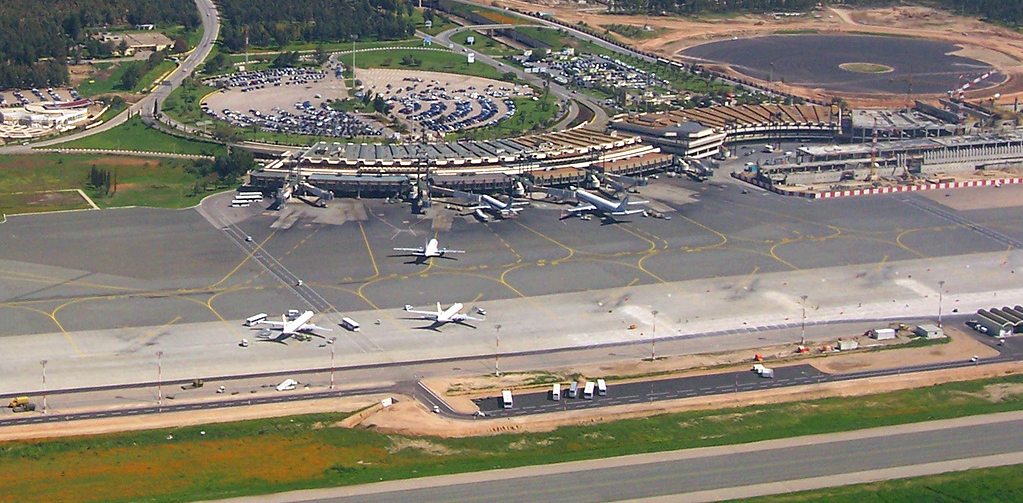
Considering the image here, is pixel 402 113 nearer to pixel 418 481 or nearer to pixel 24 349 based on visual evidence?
pixel 24 349

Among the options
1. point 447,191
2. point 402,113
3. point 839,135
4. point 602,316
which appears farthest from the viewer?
point 402,113

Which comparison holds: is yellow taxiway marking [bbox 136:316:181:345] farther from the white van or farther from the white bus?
the white van

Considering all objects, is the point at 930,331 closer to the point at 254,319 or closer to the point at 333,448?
the point at 333,448

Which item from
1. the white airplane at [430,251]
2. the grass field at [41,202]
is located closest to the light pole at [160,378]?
the white airplane at [430,251]

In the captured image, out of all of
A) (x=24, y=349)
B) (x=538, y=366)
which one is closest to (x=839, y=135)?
(x=538, y=366)

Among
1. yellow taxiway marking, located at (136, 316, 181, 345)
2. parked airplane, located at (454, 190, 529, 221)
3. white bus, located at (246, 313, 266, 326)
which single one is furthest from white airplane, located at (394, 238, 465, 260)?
yellow taxiway marking, located at (136, 316, 181, 345)

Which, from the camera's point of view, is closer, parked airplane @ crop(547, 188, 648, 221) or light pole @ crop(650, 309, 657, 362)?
light pole @ crop(650, 309, 657, 362)
